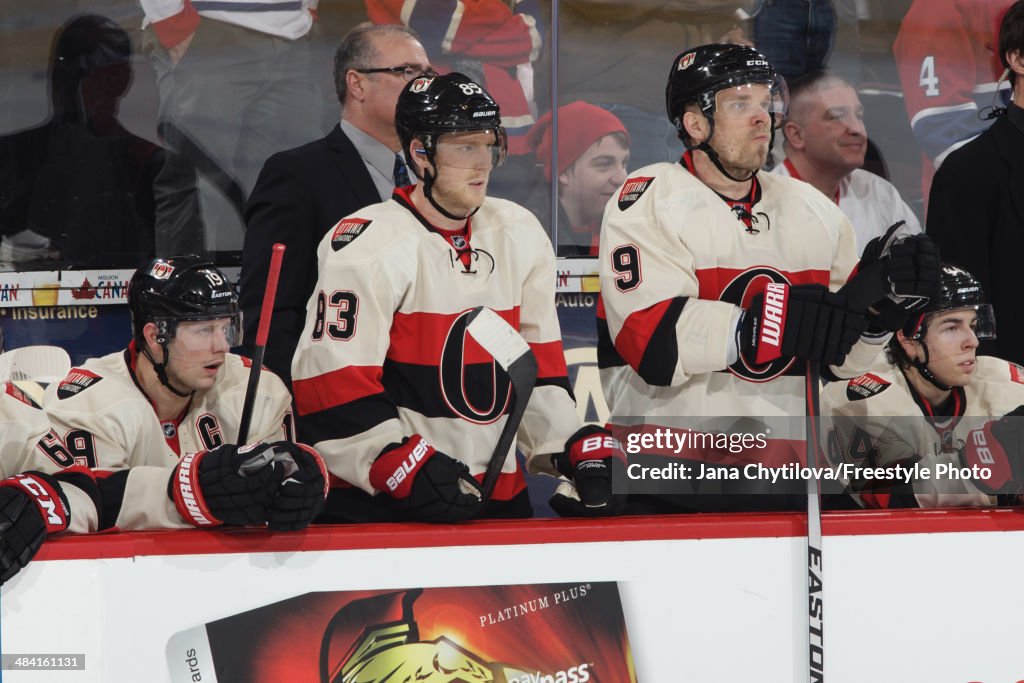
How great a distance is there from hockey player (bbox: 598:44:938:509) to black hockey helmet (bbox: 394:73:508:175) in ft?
Result: 1.07

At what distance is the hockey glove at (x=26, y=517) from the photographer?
5.61 ft

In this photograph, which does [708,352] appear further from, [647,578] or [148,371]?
[148,371]

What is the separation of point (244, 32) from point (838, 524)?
→ 2662 mm

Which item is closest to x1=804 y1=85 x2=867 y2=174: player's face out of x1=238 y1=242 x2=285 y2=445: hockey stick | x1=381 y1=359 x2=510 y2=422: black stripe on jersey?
x1=381 y1=359 x2=510 y2=422: black stripe on jersey

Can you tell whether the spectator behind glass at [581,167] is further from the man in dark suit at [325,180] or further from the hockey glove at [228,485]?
the hockey glove at [228,485]

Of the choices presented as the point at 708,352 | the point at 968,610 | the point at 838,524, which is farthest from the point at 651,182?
the point at 968,610

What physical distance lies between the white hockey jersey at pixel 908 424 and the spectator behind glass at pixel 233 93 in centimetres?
202

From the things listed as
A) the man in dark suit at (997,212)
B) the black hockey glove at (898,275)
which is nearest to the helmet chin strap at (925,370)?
the man in dark suit at (997,212)

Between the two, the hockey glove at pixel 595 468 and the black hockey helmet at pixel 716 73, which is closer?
the hockey glove at pixel 595 468

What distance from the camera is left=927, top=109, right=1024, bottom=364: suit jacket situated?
109 inches

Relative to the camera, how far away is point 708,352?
2.15 meters

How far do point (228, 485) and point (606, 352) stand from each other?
2.94 feet

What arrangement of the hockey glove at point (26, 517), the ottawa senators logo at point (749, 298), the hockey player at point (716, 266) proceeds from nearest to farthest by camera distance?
the hockey glove at point (26, 517) → the hockey player at point (716, 266) → the ottawa senators logo at point (749, 298)

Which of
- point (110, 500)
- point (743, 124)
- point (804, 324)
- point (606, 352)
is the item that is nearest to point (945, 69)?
point (743, 124)
